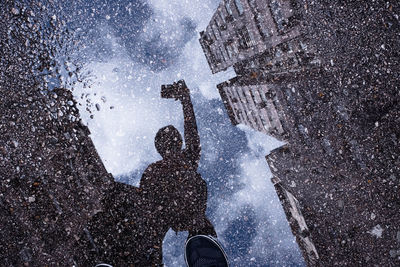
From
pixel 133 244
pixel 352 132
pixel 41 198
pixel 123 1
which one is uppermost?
pixel 123 1

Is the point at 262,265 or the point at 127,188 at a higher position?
the point at 127,188

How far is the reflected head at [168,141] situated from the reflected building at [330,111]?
3.29ft

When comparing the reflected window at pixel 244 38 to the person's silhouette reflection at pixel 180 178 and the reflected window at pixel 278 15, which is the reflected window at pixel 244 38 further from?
the person's silhouette reflection at pixel 180 178

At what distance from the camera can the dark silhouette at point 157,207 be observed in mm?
3307

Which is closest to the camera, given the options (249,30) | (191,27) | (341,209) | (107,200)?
(249,30)

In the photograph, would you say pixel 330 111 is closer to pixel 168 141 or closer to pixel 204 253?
pixel 168 141

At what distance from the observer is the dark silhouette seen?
3307mm

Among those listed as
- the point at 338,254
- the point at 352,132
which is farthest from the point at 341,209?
the point at 352,132

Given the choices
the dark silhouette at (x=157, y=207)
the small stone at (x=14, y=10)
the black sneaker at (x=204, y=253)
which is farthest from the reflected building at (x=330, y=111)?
the small stone at (x=14, y=10)

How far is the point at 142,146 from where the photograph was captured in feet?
11.3

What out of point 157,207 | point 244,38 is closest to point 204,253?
point 157,207

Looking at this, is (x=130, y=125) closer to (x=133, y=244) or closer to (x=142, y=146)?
(x=142, y=146)

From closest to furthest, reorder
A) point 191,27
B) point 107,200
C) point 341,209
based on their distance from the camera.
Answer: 1. point 341,209
2. point 107,200
3. point 191,27

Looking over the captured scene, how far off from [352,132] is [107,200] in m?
3.12
